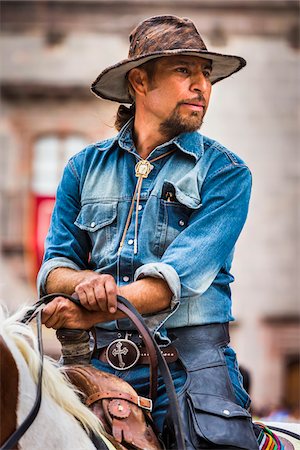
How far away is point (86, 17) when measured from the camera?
17062 millimetres

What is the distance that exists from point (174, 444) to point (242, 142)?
13789mm

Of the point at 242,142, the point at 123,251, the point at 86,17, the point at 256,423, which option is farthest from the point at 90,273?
the point at 86,17

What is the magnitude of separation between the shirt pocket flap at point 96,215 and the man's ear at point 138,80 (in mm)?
403

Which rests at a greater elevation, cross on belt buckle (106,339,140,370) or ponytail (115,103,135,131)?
ponytail (115,103,135,131)

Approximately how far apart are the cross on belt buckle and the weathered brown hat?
2.86 ft

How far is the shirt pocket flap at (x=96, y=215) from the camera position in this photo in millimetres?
3031

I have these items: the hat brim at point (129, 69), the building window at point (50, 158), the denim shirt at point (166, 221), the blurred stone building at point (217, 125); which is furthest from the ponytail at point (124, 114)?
the building window at point (50, 158)

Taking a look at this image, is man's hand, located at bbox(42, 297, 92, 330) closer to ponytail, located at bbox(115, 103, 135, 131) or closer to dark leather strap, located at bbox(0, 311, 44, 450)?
dark leather strap, located at bbox(0, 311, 44, 450)

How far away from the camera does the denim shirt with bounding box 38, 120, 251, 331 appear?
9.36 ft

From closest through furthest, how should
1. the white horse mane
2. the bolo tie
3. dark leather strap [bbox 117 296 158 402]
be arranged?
1. the white horse mane
2. dark leather strap [bbox 117 296 158 402]
3. the bolo tie

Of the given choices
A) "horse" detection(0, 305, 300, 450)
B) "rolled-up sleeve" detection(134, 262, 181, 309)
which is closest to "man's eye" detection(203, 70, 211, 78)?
"rolled-up sleeve" detection(134, 262, 181, 309)

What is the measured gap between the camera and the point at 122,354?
290 cm

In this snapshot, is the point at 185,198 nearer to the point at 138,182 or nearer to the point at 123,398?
the point at 138,182

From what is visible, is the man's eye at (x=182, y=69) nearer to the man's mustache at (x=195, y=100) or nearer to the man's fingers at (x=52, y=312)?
the man's mustache at (x=195, y=100)
